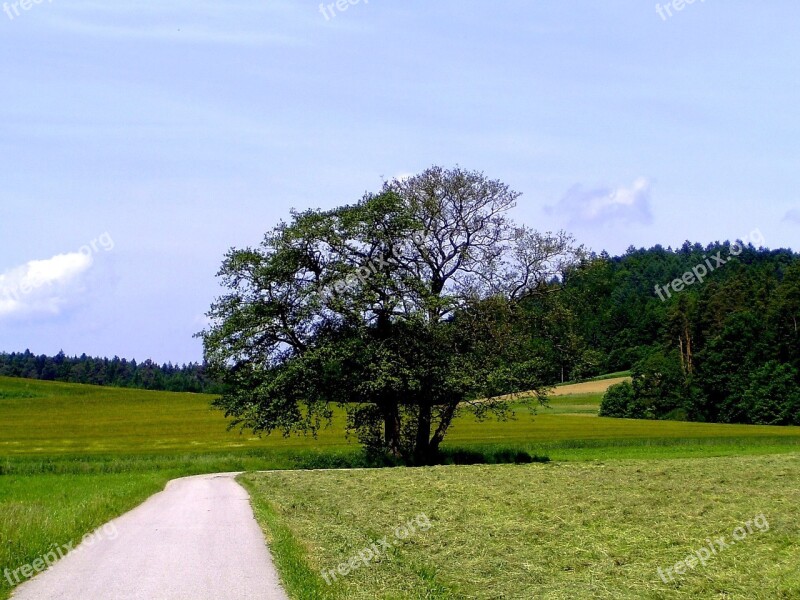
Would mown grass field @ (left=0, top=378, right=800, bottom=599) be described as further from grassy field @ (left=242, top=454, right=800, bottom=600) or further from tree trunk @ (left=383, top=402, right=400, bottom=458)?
grassy field @ (left=242, top=454, right=800, bottom=600)

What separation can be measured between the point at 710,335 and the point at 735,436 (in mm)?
60439

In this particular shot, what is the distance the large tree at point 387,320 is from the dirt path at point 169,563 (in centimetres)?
1676

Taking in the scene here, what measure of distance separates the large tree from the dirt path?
55.0 feet

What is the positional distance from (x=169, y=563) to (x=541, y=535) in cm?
653

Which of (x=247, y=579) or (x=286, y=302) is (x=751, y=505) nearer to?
(x=247, y=579)

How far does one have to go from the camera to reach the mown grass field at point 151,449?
63.7ft

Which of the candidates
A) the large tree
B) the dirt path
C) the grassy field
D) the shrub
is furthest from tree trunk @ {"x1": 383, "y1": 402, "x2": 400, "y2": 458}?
the shrub

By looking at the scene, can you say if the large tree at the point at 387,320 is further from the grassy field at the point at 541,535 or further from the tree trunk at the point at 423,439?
the grassy field at the point at 541,535

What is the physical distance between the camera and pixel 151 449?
51.6 m

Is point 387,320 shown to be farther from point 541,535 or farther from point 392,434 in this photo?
point 541,535

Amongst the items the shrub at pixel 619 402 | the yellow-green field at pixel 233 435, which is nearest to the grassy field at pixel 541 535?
the yellow-green field at pixel 233 435

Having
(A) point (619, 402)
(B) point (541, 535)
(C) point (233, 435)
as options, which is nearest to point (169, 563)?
(B) point (541, 535)

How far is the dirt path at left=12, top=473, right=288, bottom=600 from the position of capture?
36.0 ft

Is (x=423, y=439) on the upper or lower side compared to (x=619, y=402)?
lower
